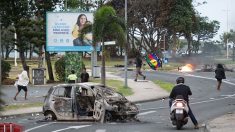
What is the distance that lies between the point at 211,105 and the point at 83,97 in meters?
8.20

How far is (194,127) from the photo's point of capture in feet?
54.5

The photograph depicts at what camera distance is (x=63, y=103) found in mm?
19062

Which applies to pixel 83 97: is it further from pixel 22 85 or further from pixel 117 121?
pixel 22 85

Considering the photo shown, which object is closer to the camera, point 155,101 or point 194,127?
point 194,127

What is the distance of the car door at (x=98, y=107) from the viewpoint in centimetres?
1828

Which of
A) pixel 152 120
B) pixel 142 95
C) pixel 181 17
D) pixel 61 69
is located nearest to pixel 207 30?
pixel 181 17

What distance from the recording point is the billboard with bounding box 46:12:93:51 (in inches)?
1529

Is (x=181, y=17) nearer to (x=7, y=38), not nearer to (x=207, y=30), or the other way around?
(x=7, y=38)

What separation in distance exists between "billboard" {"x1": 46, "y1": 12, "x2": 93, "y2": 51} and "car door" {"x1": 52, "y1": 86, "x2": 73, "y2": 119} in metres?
19.2

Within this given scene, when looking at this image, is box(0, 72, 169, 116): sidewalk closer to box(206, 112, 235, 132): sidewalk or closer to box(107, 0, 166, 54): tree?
box(206, 112, 235, 132): sidewalk

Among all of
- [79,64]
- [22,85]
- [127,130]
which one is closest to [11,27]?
[79,64]

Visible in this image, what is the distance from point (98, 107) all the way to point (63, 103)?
1393 millimetres

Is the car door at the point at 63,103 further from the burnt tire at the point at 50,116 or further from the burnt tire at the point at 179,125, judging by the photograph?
the burnt tire at the point at 179,125

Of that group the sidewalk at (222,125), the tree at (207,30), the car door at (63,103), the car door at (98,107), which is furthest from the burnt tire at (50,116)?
the tree at (207,30)
